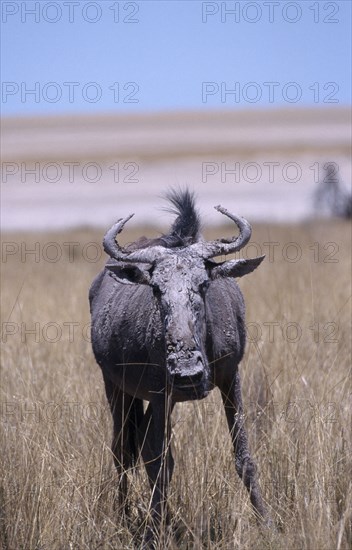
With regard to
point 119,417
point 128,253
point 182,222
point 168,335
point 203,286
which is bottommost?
point 119,417

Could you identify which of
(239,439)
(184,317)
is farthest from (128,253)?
(239,439)

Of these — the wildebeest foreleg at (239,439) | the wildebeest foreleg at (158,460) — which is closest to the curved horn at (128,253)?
the wildebeest foreleg at (158,460)

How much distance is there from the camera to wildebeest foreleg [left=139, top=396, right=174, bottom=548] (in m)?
5.31

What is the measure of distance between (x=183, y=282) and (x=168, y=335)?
1.07ft

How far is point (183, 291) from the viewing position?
16.5ft

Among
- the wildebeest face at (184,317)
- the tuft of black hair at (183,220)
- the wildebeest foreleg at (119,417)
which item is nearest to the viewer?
the wildebeest face at (184,317)

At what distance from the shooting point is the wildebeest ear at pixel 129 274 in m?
5.29

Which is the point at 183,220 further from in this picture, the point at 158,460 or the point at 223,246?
the point at 158,460

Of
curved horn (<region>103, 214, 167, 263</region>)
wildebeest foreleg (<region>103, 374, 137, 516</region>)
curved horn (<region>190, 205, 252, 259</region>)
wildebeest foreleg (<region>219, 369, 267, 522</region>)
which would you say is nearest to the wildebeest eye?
curved horn (<region>190, 205, 252, 259</region>)

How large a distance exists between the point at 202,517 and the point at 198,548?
227mm

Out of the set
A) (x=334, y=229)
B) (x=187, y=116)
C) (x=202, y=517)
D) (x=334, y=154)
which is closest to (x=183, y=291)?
(x=202, y=517)

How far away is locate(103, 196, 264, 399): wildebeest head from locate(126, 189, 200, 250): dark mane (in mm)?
67

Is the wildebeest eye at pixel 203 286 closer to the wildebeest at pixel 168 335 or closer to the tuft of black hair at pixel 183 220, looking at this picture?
the wildebeest at pixel 168 335

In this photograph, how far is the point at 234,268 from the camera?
17.5 feet
